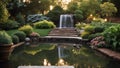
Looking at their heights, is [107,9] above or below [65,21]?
above

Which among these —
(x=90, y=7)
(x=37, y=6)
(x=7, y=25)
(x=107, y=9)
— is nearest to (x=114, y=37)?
(x=7, y=25)

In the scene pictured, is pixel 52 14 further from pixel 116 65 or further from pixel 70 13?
pixel 116 65

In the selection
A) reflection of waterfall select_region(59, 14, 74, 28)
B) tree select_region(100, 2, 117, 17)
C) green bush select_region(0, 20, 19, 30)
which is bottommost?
reflection of waterfall select_region(59, 14, 74, 28)

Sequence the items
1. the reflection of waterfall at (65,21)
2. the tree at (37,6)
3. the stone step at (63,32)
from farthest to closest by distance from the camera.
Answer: the tree at (37,6)
the reflection of waterfall at (65,21)
the stone step at (63,32)

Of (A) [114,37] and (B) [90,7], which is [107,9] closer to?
(B) [90,7]

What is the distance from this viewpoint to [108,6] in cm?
2853

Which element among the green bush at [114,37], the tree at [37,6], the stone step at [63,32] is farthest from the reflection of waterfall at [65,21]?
the green bush at [114,37]

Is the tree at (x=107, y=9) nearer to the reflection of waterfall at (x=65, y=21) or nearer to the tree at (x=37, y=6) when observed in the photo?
the reflection of waterfall at (x=65, y=21)

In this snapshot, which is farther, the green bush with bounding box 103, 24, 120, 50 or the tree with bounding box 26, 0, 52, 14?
the tree with bounding box 26, 0, 52, 14

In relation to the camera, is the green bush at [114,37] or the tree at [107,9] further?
the tree at [107,9]

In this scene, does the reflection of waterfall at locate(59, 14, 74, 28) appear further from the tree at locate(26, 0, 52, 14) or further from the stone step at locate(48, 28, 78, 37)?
the stone step at locate(48, 28, 78, 37)

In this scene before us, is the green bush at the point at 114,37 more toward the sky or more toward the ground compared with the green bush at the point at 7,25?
more toward the sky

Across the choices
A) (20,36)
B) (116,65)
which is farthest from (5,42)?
(20,36)

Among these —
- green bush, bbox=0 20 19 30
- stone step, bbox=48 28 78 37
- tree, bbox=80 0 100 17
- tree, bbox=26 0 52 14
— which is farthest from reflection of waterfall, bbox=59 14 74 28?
green bush, bbox=0 20 19 30
